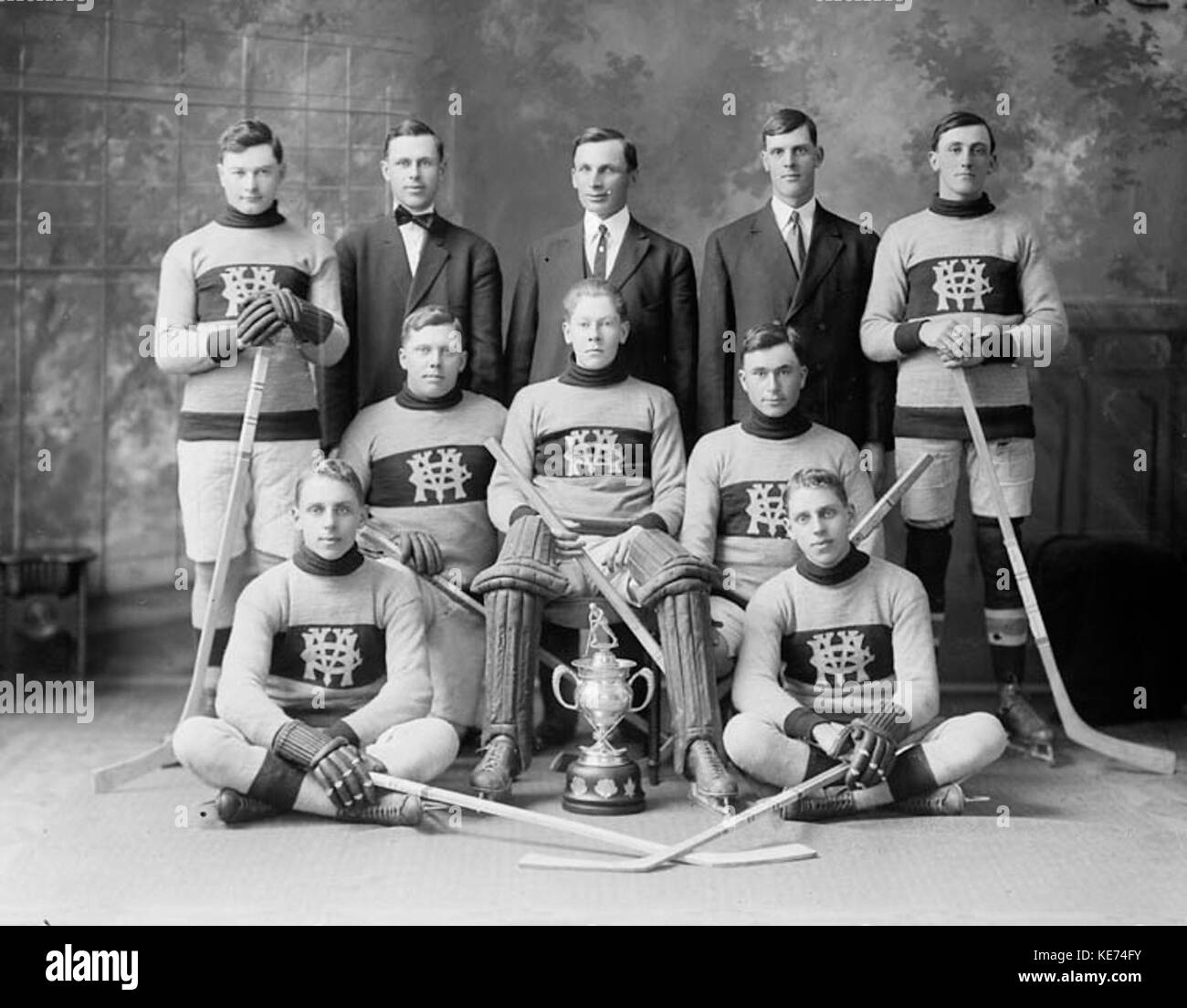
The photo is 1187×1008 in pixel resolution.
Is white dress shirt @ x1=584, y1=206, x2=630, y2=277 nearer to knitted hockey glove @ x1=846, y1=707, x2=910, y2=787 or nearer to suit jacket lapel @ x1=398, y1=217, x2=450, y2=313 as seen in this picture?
suit jacket lapel @ x1=398, y1=217, x2=450, y2=313

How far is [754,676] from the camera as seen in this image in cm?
394

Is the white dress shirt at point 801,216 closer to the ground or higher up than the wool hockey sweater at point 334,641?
higher up

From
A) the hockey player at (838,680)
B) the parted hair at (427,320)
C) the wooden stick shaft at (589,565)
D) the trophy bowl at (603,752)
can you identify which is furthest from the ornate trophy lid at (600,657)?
the parted hair at (427,320)

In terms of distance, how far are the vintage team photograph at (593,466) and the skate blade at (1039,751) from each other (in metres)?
0.01

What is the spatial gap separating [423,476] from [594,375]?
0.48 m

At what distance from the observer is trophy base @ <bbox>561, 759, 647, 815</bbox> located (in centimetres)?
380

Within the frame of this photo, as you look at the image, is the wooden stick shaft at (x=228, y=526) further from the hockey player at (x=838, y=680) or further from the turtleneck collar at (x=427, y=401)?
the hockey player at (x=838, y=680)

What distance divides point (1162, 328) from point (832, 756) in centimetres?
206

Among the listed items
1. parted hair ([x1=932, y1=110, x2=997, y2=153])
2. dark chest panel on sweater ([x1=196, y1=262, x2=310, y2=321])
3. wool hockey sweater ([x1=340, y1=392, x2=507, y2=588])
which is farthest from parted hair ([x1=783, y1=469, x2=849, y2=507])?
dark chest panel on sweater ([x1=196, y1=262, x2=310, y2=321])

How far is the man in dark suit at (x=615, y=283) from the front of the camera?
4.46m

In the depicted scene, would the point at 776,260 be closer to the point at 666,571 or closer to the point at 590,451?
the point at 590,451

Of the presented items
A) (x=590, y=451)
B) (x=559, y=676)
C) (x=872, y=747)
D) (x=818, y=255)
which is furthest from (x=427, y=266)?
(x=872, y=747)

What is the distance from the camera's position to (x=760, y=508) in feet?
13.9

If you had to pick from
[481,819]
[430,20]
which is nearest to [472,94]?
[430,20]
